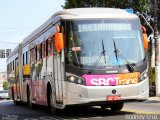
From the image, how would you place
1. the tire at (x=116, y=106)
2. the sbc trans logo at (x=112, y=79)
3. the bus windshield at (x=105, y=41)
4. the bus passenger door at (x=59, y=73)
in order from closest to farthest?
the sbc trans logo at (x=112, y=79)
the bus windshield at (x=105, y=41)
the bus passenger door at (x=59, y=73)
the tire at (x=116, y=106)

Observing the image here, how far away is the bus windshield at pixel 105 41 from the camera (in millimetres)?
14641

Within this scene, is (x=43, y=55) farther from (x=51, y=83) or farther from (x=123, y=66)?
(x=123, y=66)

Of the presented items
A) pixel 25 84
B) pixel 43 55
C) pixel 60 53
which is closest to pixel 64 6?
pixel 25 84

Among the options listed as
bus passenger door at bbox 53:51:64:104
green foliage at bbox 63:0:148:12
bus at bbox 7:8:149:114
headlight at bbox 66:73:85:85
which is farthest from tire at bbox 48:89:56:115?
green foliage at bbox 63:0:148:12

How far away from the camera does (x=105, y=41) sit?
1491 centimetres

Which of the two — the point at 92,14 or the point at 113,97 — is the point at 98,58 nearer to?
the point at 113,97

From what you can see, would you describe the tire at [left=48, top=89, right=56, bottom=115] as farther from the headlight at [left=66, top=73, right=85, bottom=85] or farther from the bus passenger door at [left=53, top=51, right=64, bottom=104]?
the headlight at [left=66, top=73, right=85, bottom=85]

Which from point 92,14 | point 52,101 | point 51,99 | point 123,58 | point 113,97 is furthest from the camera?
point 51,99

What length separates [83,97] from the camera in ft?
46.9

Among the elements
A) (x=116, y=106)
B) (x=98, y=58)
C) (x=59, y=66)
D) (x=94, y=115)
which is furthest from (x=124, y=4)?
(x=98, y=58)

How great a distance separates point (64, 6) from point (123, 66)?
26.8 metres

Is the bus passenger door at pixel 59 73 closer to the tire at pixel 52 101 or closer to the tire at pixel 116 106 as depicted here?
the tire at pixel 52 101

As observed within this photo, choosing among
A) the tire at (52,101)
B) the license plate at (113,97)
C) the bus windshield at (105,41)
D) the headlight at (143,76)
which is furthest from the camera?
the tire at (52,101)

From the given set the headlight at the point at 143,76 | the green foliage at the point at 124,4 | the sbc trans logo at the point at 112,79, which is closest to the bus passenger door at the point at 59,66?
the sbc trans logo at the point at 112,79
